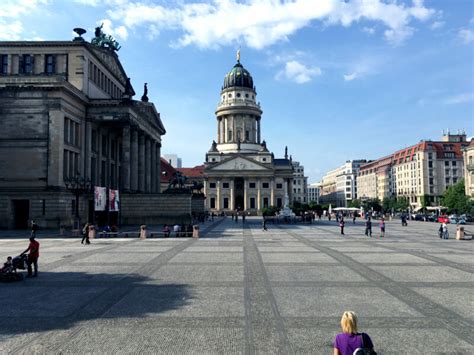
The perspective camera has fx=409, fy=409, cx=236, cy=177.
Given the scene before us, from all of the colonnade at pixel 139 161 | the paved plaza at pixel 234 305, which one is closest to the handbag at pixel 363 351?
the paved plaza at pixel 234 305

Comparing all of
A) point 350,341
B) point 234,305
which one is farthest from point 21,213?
point 350,341

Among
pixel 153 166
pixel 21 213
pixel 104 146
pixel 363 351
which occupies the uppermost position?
pixel 104 146

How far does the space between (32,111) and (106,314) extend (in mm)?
39123

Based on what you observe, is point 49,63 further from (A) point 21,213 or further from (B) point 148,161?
(B) point 148,161

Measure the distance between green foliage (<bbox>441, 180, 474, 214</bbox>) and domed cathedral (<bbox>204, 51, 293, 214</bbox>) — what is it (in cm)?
4723

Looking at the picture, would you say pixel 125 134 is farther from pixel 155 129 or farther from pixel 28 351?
pixel 28 351

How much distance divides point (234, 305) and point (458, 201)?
79862mm

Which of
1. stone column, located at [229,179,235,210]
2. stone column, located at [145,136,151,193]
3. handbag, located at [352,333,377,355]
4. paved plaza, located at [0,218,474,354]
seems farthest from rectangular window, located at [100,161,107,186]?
stone column, located at [229,179,235,210]

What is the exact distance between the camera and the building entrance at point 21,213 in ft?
141

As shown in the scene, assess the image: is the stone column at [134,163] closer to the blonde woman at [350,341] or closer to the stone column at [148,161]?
the stone column at [148,161]

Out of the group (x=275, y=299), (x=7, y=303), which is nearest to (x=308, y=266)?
(x=275, y=299)

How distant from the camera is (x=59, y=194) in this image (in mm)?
42594

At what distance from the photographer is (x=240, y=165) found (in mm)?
126750

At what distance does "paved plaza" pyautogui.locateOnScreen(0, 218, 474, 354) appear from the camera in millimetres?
8320
